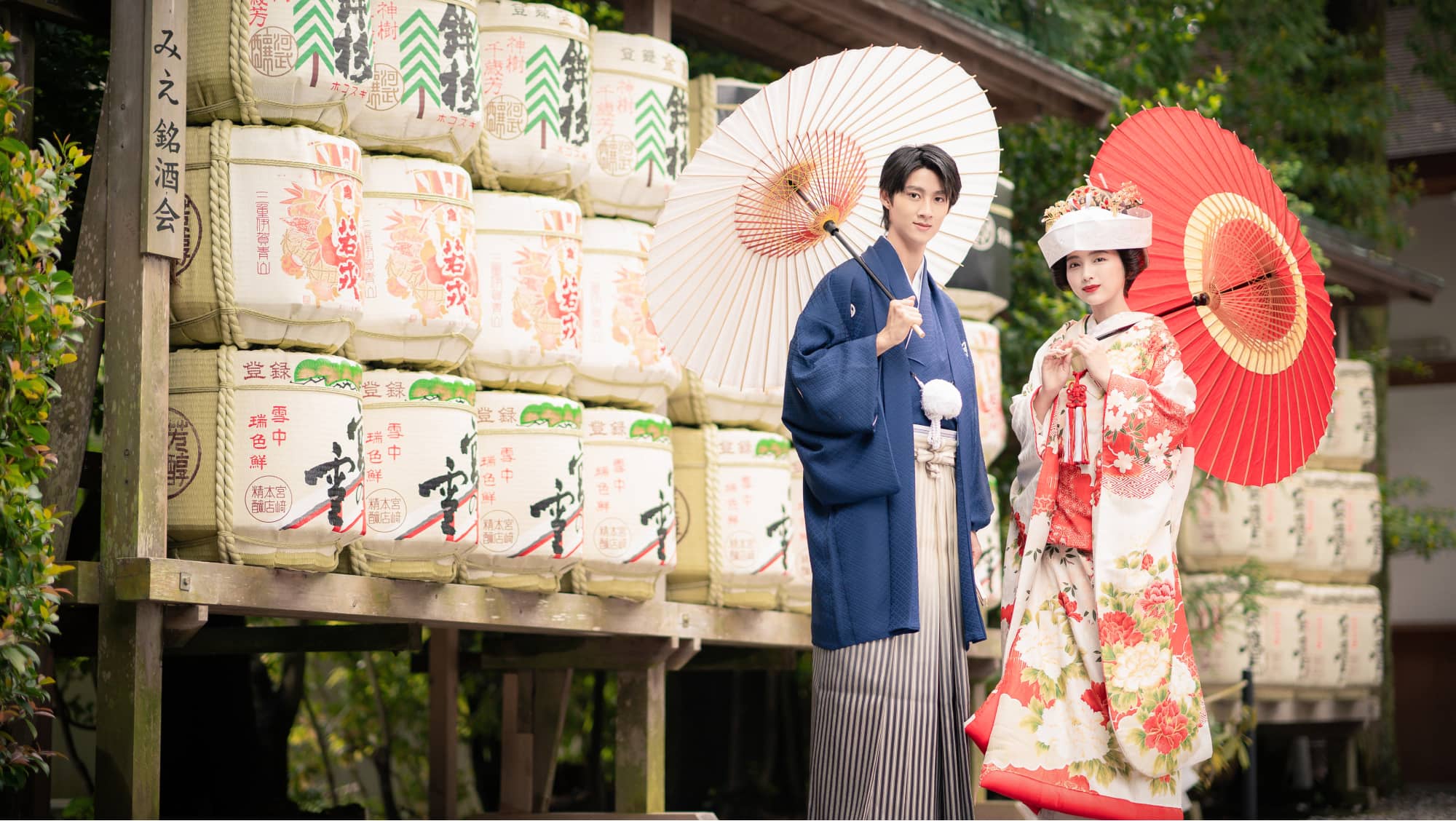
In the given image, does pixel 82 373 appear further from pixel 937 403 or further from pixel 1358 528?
pixel 1358 528

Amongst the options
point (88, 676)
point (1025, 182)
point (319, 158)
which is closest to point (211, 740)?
point (88, 676)

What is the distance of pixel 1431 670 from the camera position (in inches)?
582

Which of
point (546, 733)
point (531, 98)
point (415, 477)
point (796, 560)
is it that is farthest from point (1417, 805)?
point (415, 477)

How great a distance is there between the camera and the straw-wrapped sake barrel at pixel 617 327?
6.50 metres

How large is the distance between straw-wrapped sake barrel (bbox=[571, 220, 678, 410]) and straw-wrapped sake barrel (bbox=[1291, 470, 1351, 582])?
6.43m

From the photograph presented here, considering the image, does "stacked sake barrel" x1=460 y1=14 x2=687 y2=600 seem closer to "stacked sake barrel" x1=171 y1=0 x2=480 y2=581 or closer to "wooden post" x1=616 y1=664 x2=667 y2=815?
"stacked sake barrel" x1=171 y1=0 x2=480 y2=581

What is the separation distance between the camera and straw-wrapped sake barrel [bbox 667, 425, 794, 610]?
7008 mm

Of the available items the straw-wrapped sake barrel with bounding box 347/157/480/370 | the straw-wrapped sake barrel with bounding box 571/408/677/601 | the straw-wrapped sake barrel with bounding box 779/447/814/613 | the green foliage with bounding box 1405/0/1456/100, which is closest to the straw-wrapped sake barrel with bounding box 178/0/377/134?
the straw-wrapped sake barrel with bounding box 347/157/480/370

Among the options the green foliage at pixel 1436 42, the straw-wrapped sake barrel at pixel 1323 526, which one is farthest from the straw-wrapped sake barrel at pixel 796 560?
the green foliage at pixel 1436 42

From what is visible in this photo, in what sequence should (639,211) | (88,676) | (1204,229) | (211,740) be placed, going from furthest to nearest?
(88,676) < (211,740) < (639,211) < (1204,229)

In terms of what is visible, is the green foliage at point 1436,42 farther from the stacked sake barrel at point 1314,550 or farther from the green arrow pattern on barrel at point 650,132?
the green arrow pattern on barrel at point 650,132

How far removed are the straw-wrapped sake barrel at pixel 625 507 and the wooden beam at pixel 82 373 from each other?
1.85 meters

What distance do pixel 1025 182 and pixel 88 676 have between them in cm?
657

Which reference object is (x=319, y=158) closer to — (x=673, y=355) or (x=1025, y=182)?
(x=673, y=355)
